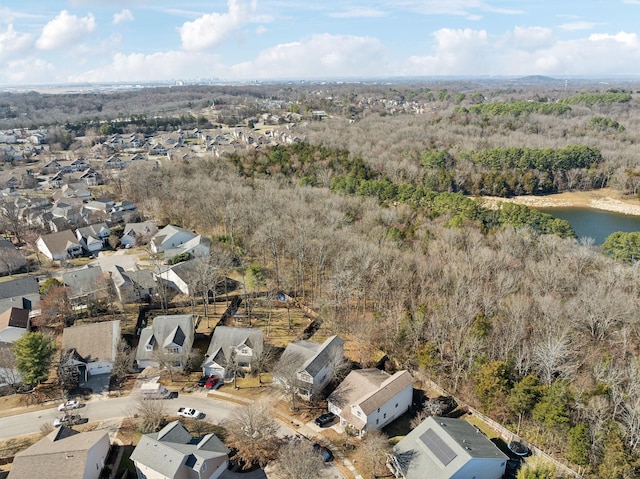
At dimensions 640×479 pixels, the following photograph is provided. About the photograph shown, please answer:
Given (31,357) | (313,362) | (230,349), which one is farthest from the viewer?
(230,349)

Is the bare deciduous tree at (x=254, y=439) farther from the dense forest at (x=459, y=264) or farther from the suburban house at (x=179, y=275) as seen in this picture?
the suburban house at (x=179, y=275)

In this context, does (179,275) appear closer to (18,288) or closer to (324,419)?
(18,288)

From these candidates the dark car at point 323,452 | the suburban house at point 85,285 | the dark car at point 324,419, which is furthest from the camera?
the suburban house at point 85,285

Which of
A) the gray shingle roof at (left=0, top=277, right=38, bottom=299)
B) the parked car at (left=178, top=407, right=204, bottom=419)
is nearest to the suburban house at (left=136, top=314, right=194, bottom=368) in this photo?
the parked car at (left=178, top=407, right=204, bottom=419)

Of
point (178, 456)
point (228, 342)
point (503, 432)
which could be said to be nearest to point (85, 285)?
point (228, 342)

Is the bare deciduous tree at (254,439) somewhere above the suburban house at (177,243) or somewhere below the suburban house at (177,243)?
below

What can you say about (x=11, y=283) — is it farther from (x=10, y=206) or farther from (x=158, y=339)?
(x=10, y=206)

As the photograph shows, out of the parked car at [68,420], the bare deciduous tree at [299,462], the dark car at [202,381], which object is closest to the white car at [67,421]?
the parked car at [68,420]

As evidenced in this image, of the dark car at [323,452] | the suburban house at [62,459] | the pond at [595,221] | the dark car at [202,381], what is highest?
the pond at [595,221]
